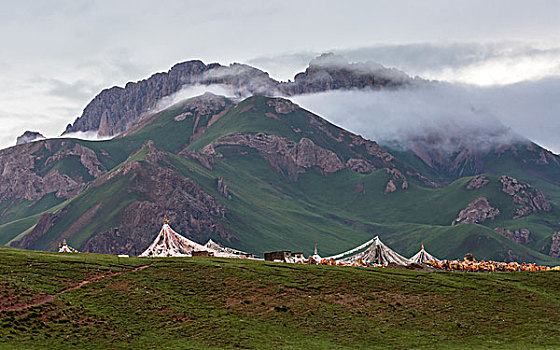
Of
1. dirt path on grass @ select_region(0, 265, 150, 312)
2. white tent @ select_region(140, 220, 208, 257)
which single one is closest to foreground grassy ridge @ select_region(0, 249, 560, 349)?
dirt path on grass @ select_region(0, 265, 150, 312)

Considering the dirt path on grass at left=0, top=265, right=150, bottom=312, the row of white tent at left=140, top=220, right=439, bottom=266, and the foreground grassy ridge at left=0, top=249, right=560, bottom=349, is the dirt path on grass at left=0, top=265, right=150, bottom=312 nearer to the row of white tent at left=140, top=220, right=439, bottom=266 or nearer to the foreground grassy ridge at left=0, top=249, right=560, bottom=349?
the foreground grassy ridge at left=0, top=249, right=560, bottom=349

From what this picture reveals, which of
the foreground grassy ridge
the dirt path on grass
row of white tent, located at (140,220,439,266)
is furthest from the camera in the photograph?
row of white tent, located at (140,220,439,266)

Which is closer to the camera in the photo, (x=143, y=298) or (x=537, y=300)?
(x=143, y=298)

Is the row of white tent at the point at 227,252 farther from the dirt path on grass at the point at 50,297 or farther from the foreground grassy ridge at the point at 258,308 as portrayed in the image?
the dirt path on grass at the point at 50,297

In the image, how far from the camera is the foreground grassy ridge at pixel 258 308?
6669 cm

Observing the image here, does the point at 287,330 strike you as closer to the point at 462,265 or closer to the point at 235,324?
the point at 235,324

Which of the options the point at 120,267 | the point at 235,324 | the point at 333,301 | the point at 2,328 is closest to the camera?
the point at 2,328

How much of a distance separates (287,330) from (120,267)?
27.1 metres

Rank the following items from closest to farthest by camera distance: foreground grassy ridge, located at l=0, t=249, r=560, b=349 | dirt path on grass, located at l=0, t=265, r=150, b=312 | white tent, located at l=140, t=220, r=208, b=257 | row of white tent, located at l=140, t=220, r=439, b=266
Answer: foreground grassy ridge, located at l=0, t=249, r=560, b=349 < dirt path on grass, located at l=0, t=265, r=150, b=312 < row of white tent, located at l=140, t=220, r=439, b=266 < white tent, located at l=140, t=220, r=208, b=257

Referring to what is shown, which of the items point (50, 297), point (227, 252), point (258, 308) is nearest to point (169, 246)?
point (227, 252)

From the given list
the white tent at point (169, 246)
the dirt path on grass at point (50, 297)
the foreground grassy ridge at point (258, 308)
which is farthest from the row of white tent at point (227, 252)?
the dirt path on grass at point (50, 297)

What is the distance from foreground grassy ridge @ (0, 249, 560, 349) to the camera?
219 feet

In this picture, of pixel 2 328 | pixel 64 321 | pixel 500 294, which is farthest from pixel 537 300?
pixel 2 328

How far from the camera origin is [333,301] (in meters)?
82.9
